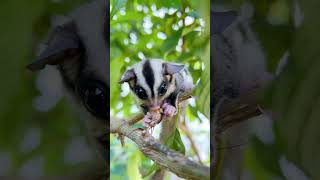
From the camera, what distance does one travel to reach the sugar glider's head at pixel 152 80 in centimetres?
141

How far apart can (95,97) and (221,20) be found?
1.76 feet

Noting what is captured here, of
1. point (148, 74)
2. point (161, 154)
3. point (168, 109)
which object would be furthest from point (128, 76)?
point (161, 154)

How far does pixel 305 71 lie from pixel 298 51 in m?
0.08

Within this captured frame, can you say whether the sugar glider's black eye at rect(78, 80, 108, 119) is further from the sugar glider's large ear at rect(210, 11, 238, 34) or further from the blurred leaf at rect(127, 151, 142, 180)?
the sugar glider's large ear at rect(210, 11, 238, 34)

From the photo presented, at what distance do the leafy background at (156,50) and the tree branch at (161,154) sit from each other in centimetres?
3

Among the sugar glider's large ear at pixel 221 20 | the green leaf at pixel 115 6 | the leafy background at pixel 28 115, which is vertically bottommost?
the leafy background at pixel 28 115

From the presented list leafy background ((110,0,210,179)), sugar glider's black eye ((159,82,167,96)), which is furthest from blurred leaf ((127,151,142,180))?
sugar glider's black eye ((159,82,167,96))

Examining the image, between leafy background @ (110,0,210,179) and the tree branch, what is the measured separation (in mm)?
28

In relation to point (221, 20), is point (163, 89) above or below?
below

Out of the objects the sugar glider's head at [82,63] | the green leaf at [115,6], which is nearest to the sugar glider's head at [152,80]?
the sugar glider's head at [82,63]

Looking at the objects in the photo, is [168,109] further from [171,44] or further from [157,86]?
[171,44]

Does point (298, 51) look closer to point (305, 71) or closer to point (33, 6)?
point (305, 71)

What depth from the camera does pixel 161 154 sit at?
4.71ft

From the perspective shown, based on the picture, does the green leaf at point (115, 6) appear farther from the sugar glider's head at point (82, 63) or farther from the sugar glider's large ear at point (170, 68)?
the sugar glider's large ear at point (170, 68)
